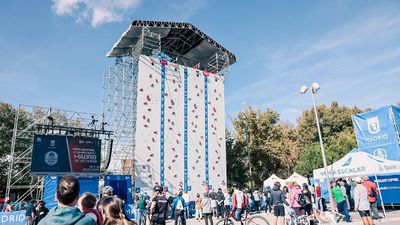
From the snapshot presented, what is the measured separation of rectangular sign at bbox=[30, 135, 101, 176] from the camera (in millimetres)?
18483

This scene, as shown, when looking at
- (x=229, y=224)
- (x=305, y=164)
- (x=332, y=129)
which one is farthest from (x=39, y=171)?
(x=332, y=129)

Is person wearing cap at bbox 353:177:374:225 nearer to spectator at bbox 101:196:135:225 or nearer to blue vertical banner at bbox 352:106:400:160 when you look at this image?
spectator at bbox 101:196:135:225

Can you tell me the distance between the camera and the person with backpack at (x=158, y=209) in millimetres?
7738

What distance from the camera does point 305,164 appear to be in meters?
33.1

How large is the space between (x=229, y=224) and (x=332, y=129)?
35.0 metres

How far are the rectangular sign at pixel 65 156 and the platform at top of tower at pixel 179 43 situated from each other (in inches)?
336

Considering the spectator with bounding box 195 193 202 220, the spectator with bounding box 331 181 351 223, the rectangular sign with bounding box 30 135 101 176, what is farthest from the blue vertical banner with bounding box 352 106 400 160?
the rectangular sign with bounding box 30 135 101 176

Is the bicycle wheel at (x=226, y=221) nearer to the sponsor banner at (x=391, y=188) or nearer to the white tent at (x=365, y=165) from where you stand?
the white tent at (x=365, y=165)

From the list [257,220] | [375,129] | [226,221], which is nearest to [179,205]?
[226,221]

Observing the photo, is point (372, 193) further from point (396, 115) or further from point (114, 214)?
point (114, 214)

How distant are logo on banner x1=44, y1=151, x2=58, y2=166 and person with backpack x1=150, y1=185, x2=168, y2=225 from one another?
43.7 feet

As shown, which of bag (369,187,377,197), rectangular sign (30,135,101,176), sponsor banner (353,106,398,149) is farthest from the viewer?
sponsor banner (353,106,398,149)

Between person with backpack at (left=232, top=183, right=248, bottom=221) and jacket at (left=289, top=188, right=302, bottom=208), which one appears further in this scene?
person with backpack at (left=232, top=183, right=248, bottom=221)

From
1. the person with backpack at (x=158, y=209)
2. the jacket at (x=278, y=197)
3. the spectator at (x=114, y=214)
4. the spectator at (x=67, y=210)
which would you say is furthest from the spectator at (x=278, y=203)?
the spectator at (x=67, y=210)
